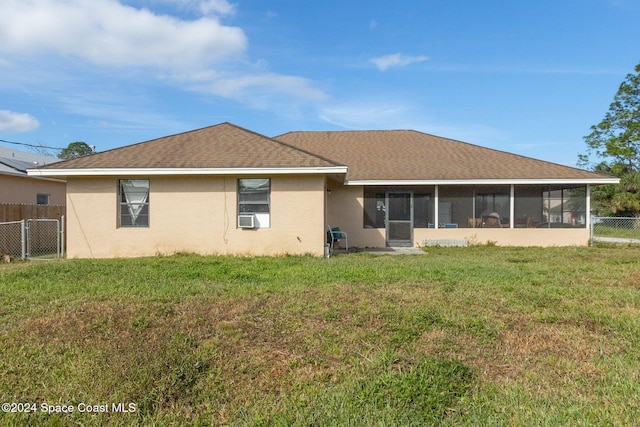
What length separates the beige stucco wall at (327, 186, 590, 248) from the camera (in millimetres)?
14250

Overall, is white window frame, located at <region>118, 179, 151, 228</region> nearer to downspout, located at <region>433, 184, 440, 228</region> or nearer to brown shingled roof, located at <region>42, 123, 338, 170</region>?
brown shingled roof, located at <region>42, 123, 338, 170</region>

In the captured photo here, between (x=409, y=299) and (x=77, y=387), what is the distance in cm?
406

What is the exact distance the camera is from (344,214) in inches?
572

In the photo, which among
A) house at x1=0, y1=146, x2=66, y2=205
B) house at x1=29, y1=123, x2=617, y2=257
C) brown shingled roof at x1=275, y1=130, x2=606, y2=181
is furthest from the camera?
house at x1=0, y1=146, x2=66, y2=205

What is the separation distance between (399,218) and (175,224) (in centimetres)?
769

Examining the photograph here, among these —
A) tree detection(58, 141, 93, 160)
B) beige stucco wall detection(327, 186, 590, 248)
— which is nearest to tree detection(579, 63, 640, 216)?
beige stucco wall detection(327, 186, 590, 248)

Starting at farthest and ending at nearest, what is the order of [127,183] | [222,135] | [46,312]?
[222,135] → [127,183] → [46,312]

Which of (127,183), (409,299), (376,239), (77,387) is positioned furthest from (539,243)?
(77,387)

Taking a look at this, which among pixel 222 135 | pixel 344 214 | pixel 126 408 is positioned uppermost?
pixel 222 135

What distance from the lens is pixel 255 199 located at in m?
11.3

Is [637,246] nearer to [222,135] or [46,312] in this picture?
[222,135]

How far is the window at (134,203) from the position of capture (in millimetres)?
11375

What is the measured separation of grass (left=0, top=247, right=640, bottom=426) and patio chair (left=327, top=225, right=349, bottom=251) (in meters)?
5.71

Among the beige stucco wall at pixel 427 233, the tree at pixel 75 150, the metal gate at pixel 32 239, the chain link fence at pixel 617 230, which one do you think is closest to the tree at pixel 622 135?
the chain link fence at pixel 617 230
